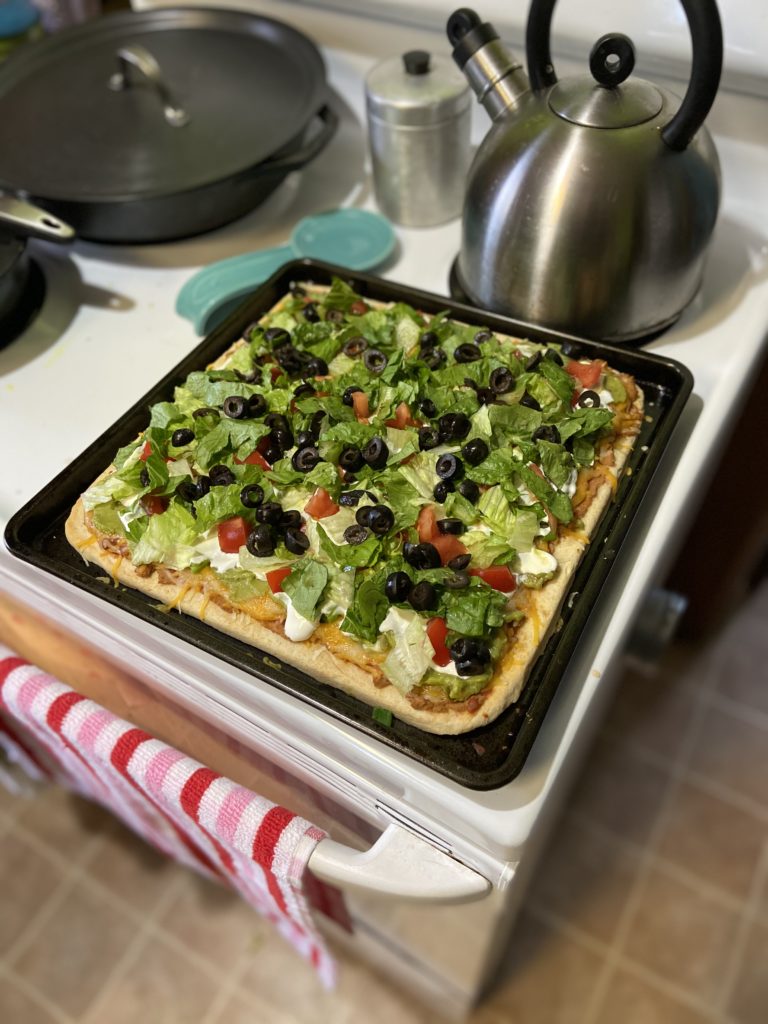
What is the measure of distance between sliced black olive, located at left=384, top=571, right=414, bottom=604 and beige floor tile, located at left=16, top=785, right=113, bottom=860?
1.05 metres

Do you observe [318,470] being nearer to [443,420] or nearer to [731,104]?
[443,420]

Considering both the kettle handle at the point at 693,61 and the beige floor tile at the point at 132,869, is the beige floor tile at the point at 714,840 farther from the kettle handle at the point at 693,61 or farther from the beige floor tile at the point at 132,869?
the kettle handle at the point at 693,61

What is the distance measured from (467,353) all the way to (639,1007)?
1003 millimetres

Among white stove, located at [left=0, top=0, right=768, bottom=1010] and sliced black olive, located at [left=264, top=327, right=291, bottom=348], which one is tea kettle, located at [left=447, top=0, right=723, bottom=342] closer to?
white stove, located at [left=0, top=0, right=768, bottom=1010]

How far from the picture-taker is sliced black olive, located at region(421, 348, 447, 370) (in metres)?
0.73

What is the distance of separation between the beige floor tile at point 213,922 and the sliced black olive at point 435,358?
0.99 metres

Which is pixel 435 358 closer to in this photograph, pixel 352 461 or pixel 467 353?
pixel 467 353

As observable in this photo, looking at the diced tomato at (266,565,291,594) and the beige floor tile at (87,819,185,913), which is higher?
the diced tomato at (266,565,291,594)

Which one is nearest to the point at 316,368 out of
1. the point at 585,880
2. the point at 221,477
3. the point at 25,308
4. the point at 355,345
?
the point at 355,345

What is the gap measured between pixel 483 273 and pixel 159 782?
0.55 m

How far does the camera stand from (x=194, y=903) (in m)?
1.30

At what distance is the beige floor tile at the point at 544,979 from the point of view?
1161 millimetres

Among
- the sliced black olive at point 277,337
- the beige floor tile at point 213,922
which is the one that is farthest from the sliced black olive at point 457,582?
the beige floor tile at point 213,922

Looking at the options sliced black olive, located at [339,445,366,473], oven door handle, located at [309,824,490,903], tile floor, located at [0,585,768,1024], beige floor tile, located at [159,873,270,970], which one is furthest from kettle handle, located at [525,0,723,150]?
beige floor tile, located at [159,873,270,970]
